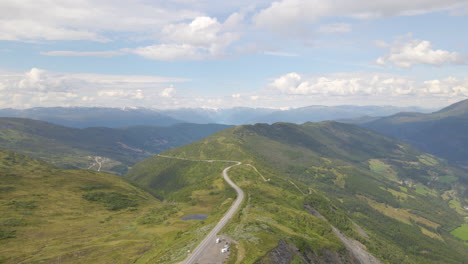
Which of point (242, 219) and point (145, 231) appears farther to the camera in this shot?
point (145, 231)

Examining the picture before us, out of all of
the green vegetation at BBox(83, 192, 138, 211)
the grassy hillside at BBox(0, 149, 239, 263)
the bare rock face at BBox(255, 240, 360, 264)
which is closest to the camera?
the bare rock face at BBox(255, 240, 360, 264)

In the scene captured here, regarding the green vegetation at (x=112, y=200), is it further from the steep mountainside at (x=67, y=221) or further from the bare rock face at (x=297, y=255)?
the bare rock face at (x=297, y=255)

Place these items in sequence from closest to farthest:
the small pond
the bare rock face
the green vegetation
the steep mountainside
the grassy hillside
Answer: the bare rock face, the grassy hillside, the steep mountainside, the small pond, the green vegetation

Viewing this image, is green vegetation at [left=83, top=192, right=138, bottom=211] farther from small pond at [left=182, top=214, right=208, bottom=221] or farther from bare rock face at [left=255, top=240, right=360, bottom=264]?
bare rock face at [left=255, top=240, right=360, bottom=264]

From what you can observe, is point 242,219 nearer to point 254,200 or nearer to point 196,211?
point 254,200

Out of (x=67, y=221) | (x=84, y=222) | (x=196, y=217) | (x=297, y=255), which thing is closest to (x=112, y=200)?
(x=84, y=222)

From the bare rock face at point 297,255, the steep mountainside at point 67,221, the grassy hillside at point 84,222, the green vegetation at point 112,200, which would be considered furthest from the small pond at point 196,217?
the bare rock face at point 297,255

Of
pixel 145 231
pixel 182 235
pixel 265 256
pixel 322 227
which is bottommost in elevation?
pixel 322 227

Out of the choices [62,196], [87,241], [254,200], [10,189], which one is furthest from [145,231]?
[10,189]

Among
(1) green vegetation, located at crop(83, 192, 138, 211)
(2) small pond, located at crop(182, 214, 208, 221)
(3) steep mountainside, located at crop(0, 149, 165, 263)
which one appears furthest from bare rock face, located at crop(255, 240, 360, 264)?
(1) green vegetation, located at crop(83, 192, 138, 211)
